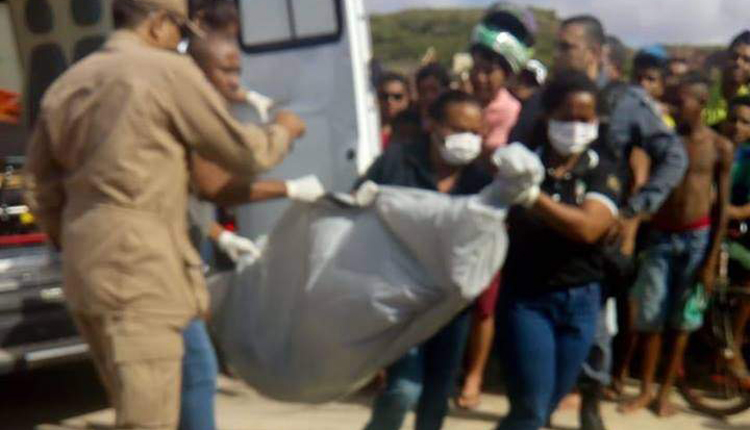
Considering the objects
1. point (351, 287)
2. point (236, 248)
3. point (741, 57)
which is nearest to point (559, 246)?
point (351, 287)

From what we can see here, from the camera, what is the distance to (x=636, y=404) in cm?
675

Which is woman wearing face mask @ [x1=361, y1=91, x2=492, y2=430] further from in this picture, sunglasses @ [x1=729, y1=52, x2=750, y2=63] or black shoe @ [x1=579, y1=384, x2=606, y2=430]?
sunglasses @ [x1=729, y1=52, x2=750, y2=63]

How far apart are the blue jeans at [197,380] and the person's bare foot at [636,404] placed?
2820 millimetres

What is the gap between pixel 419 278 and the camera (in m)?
4.32

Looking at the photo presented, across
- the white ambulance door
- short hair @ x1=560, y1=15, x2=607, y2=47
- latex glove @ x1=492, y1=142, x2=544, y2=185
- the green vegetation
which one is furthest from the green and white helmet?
the green vegetation

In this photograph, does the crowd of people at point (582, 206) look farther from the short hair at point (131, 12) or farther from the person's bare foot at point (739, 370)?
the short hair at point (131, 12)

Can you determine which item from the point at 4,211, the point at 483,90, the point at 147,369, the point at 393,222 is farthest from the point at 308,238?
the point at 4,211

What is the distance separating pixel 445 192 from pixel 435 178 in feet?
0.20

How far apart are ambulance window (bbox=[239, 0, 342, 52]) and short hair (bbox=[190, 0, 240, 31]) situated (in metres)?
0.30

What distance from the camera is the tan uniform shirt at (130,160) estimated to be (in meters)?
3.79

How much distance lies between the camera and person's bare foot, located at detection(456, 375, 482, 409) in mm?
6824

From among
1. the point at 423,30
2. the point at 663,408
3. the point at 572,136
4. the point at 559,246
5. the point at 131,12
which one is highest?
the point at 131,12

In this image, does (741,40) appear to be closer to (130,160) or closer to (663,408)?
(663,408)

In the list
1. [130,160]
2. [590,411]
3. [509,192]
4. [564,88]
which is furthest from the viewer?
[590,411]
